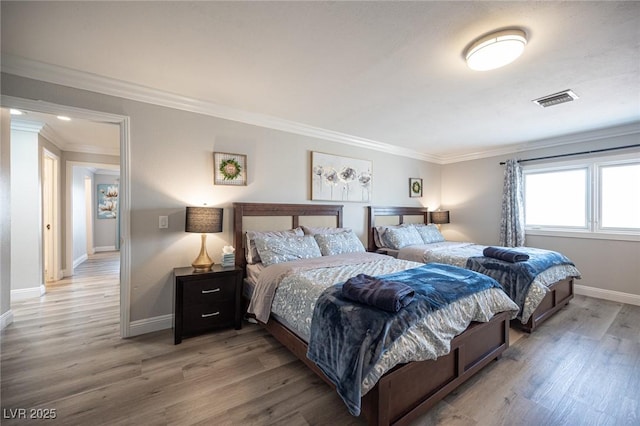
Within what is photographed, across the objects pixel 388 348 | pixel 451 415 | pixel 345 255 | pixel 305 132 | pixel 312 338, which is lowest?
pixel 451 415

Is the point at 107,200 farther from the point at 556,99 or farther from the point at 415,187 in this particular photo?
the point at 556,99

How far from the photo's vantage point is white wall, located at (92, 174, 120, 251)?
297 inches

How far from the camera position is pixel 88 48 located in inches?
77.7

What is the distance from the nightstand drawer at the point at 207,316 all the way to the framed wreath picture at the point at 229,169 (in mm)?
1384

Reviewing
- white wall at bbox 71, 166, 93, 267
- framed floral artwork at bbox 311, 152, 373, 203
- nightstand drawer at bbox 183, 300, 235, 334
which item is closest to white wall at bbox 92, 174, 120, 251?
white wall at bbox 71, 166, 93, 267

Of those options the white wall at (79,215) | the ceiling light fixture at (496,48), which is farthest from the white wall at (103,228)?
the ceiling light fixture at (496,48)

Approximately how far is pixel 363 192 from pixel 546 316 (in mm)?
2796

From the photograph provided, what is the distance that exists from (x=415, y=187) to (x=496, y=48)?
3.59 meters

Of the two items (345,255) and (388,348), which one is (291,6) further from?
(345,255)

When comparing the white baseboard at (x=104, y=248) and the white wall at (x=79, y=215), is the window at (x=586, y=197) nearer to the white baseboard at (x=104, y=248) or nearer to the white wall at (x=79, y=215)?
the white wall at (x=79, y=215)

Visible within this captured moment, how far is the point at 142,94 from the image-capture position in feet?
8.59

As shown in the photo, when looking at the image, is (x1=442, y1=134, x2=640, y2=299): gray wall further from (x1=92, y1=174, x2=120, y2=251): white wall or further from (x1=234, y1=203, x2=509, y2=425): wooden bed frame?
(x1=92, y1=174, x2=120, y2=251): white wall

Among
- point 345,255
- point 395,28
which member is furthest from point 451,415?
point 395,28

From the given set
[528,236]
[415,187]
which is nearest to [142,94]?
[415,187]
